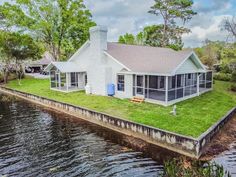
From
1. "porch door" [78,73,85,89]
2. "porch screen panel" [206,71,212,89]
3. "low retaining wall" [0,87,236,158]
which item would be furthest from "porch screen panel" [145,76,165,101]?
"porch door" [78,73,85,89]

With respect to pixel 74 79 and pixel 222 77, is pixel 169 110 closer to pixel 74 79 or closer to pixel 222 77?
pixel 74 79

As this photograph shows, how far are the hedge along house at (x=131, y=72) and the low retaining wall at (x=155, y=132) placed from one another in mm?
4571

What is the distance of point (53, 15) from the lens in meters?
34.6

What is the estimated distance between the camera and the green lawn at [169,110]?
1245cm

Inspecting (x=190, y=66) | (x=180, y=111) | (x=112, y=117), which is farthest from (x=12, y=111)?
(x=190, y=66)

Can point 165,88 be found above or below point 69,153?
above

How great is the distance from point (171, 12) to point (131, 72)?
971 inches

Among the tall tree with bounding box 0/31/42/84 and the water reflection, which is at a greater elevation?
the tall tree with bounding box 0/31/42/84

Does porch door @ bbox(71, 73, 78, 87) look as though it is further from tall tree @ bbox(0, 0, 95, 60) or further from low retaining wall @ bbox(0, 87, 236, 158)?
tall tree @ bbox(0, 0, 95, 60)

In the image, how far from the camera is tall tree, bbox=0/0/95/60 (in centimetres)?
3431

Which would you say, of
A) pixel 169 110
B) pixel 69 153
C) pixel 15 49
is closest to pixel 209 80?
pixel 169 110

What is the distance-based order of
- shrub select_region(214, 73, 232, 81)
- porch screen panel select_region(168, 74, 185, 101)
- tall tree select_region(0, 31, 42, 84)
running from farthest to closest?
1. tall tree select_region(0, 31, 42, 84)
2. shrub select_region(214, 73, 232, 81)
3. porch screen panel select_region(168, 74, 185, 101)

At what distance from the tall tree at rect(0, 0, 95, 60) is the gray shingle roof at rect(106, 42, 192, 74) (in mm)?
13731

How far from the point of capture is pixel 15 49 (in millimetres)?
35031
